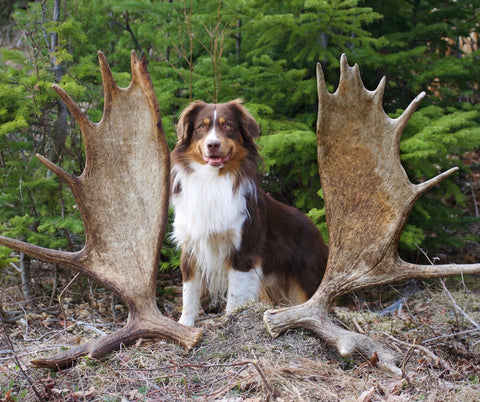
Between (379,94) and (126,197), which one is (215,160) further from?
(379,94)

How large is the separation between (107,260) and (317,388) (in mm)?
1396

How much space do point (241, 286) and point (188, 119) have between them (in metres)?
1.40

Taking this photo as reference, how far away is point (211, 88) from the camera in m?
5.86

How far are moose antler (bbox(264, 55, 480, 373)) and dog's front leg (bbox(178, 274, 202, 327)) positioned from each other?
4.33ft

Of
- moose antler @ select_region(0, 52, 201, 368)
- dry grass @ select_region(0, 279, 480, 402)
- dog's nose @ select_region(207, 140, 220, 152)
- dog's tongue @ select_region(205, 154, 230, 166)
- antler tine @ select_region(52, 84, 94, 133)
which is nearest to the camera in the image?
dry grass @ select_region(0, 279, 480, 402)

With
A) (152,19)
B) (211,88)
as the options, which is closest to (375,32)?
(211,88)

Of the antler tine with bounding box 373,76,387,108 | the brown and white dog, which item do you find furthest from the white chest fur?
the antler tine with bounding box 373,76,387,108

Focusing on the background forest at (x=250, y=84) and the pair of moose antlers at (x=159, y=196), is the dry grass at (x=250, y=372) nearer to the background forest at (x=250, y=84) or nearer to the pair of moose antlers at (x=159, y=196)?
the pair of moose antlers at (x=159, y=196)

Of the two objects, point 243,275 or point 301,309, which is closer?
point 301,309

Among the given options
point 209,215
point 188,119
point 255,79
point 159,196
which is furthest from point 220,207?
point 255,79

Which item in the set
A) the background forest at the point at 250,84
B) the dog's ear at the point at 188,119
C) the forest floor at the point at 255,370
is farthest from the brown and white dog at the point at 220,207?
the forest floor at the point at 255,370

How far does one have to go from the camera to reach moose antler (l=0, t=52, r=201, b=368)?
3195 mm

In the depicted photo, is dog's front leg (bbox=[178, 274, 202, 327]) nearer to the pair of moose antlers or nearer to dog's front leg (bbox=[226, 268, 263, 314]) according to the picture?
dog's front leg (bbox=[226, 268, 263, 314])

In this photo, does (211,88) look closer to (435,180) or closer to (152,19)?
(152,19)
